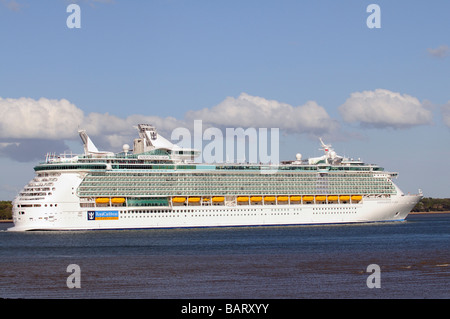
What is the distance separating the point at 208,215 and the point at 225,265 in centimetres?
4830

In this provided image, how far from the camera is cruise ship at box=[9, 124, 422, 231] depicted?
89812mm

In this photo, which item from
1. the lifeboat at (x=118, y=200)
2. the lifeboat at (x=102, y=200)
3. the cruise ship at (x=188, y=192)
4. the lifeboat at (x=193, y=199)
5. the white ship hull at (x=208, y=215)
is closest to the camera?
the white ship hull at (x=208, y=215)

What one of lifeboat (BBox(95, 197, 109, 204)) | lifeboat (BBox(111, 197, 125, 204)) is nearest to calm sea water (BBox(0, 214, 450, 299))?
lifeboat (BBox(95, 197, 109, 204))

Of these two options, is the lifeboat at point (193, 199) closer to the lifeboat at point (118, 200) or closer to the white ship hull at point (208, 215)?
the white ship hull at point (208, 215)

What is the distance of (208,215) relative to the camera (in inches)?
3844

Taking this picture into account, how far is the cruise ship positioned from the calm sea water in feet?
31.1

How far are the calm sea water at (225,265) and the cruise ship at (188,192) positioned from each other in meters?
9.48

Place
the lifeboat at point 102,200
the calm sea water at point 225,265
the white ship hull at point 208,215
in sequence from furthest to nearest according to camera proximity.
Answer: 1. the lifeboat at point 102,200
2. the white ship hull at point 208,215
3. the calm sea water at point 225,265

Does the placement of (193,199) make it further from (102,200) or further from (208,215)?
(102,200)

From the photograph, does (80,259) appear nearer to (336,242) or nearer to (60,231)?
(336,242)

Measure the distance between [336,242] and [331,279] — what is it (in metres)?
29.8

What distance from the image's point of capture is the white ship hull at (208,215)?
88125 mm

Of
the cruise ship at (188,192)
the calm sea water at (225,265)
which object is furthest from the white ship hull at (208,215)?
the calm sea water at (225,265)

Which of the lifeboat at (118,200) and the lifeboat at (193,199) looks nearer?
the lifeboat at (118,200)
